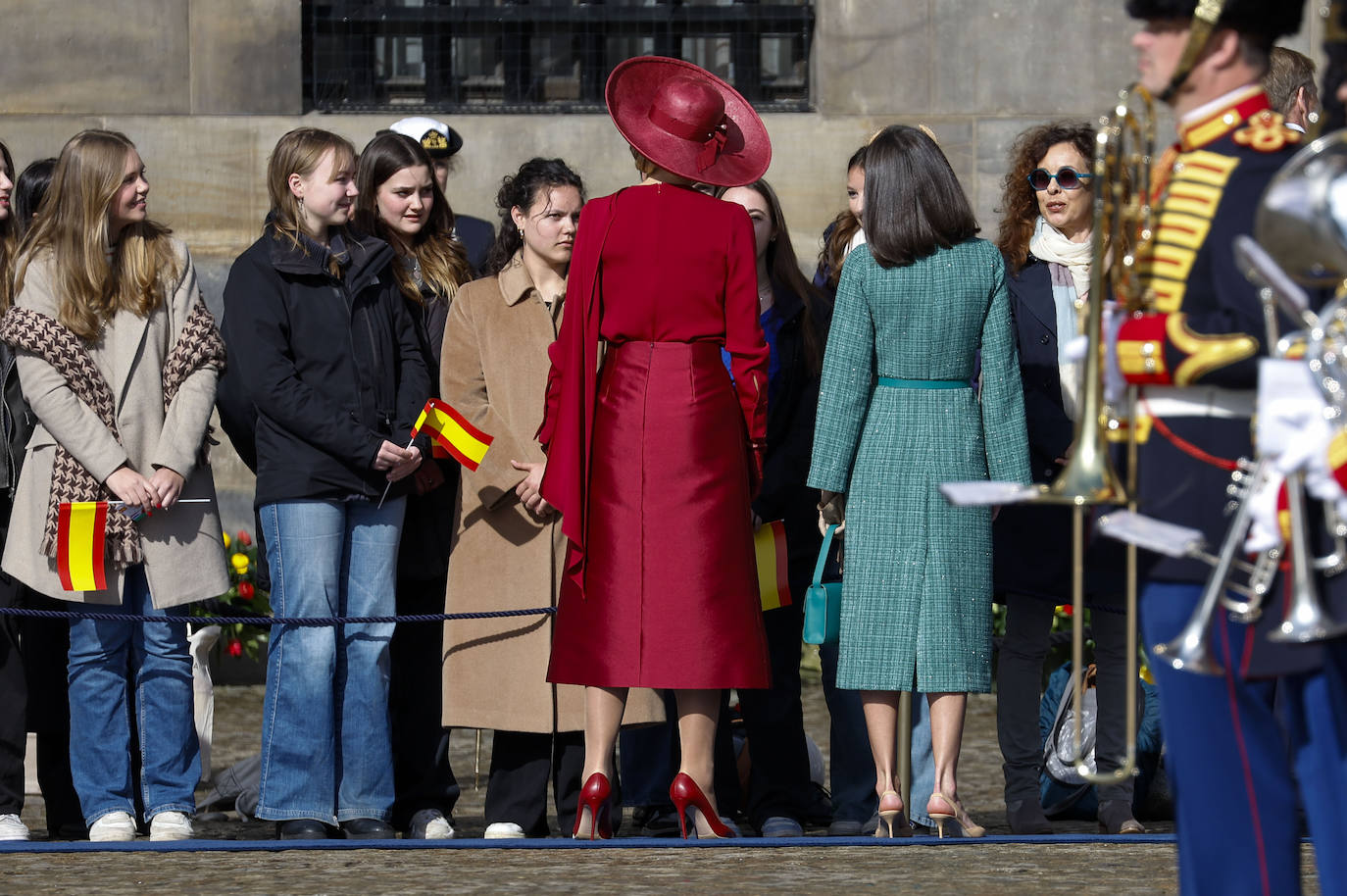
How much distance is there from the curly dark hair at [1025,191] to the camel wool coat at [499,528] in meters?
1.51

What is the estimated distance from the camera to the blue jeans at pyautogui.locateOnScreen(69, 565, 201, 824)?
6.52m

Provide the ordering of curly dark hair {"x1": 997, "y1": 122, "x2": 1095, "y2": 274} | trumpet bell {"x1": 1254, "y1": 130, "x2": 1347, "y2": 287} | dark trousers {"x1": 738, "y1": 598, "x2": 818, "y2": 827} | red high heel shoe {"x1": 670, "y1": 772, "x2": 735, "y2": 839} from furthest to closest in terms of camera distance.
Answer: curly dark hair {"x1": 997, "y1": 122, "x2": 1095, "y2": 274}, dark trousers {"x1": 738, "y1": 598, "x2": 818, "y2": 827}, red high heel shoe {"x1": 670, "y1": 772, "x2": 735, "y2": 839}, trumpet bell {"x1": 1254, "y1": 130, "x2": 1347, "y2": 287}

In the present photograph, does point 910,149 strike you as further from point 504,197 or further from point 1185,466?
point 1185,466

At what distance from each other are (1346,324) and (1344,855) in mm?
894

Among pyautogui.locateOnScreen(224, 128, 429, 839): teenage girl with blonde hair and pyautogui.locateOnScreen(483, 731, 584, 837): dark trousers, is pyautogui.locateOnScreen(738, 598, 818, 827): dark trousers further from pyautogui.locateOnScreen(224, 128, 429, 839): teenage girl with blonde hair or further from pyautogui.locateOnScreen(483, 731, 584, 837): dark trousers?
pyautogui.locateOnScreen(224, 128, 429, 839): teenage girl with blonde hair

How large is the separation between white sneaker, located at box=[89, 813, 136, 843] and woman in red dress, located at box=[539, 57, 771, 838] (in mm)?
1324

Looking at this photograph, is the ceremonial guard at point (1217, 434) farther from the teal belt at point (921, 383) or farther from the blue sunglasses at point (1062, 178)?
the blue sunglasses at point (1062, 178)

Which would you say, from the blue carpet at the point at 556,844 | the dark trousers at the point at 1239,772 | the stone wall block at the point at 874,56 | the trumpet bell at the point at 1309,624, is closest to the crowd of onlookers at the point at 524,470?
the blue carpet at the point at 556,844

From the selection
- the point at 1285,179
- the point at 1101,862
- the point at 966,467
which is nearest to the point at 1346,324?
the point at 1285,179

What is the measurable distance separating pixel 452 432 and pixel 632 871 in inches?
64.2

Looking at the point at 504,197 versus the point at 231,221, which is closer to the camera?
the point at 504,197

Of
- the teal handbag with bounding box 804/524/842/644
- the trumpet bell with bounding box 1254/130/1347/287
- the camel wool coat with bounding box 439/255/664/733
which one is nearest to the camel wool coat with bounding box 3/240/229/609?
the camel wool coat with bounding box 439/255/664/733

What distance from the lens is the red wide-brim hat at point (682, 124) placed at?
21.1 feet

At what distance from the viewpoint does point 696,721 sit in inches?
247
